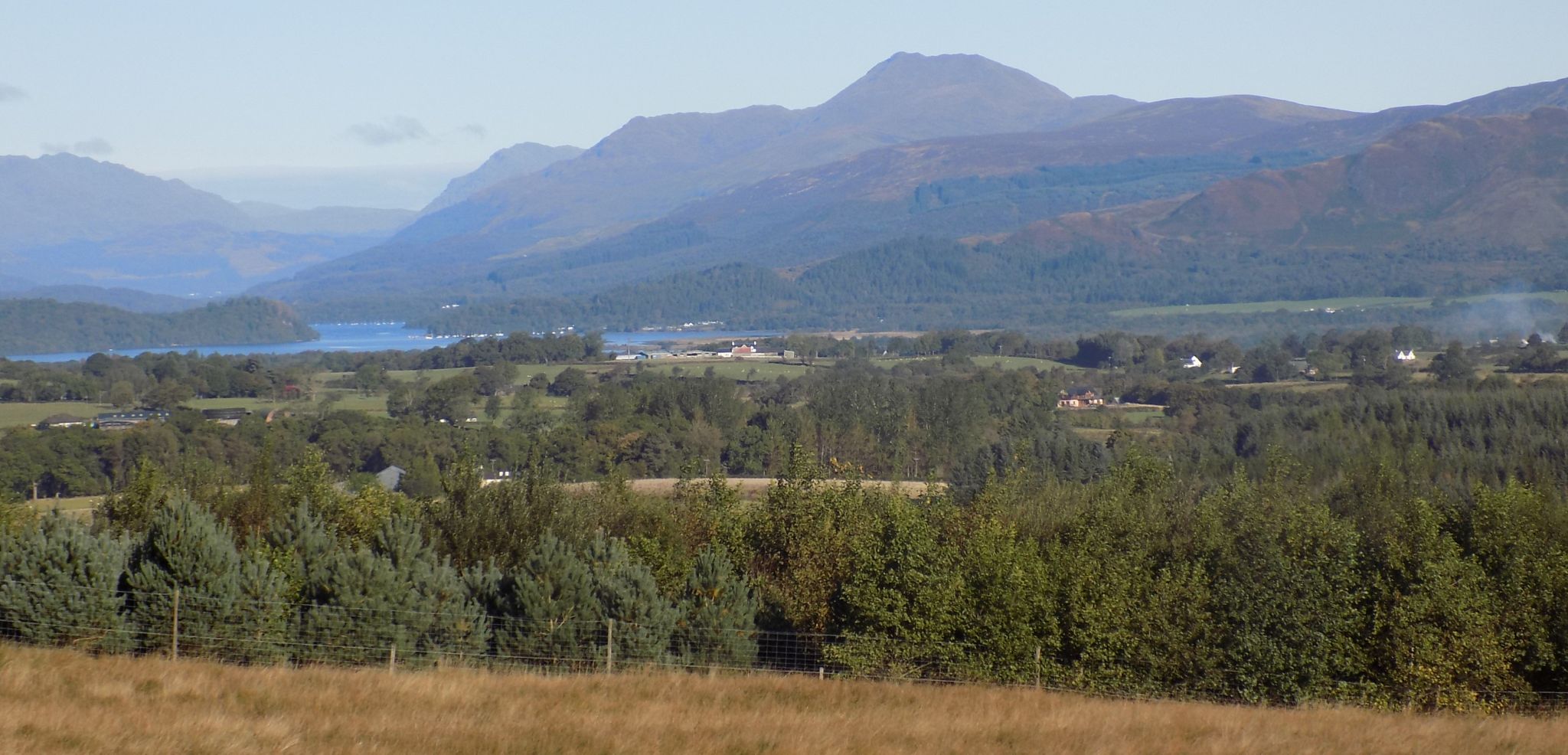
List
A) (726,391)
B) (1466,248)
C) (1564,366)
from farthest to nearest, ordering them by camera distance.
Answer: (1466,248) → (1564,366) → (726,391)

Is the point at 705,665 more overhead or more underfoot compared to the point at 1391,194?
more underfoot

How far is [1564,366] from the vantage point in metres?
75.4

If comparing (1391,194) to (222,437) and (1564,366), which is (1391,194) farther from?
(222,437)

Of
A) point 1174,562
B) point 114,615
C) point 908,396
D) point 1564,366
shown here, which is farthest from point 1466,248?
point 114,615

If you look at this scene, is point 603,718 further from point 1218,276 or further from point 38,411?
point 1218,276

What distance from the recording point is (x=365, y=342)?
14700cm

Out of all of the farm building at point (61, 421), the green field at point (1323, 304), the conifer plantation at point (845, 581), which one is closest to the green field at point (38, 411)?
the farm building at point (61, 421)

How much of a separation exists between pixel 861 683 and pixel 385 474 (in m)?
37.0

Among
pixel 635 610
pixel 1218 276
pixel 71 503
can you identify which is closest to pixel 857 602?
pixel 635 610

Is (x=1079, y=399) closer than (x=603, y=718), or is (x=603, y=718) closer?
(x=603, y=718)

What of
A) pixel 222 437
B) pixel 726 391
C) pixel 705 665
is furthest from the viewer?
pixel 726 391

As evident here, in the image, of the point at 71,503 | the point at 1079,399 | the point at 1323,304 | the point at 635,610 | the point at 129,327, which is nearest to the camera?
the point at 635,610

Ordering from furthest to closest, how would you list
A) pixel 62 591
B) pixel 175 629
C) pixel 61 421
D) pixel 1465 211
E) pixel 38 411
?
pixel 1465 211 → pixel 38 411 → pixel 61 421 → pixel 62 591 → pixel 175 629

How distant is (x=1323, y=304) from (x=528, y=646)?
477 ft
